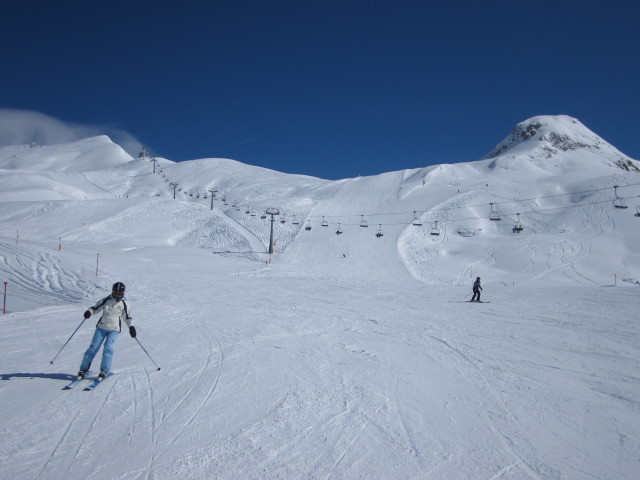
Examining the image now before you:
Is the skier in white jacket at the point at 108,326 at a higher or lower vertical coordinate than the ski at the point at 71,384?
higher

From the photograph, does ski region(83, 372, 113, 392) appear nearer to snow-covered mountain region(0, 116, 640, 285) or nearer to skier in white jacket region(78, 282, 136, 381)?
skier in white jacket region(78, 282, 136, 381)

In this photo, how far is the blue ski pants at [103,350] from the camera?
6.41 metres

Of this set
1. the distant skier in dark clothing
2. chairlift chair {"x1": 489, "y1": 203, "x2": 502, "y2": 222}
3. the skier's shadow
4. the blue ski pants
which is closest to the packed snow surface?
the skier's shadow

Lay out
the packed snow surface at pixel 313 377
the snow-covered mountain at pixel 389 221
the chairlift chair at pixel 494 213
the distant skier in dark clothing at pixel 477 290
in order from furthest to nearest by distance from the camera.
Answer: the chairlift chair at pixel 494 213
the snow-covered mountain at pixel 389 221
the distant skier in dark clothing at pixel 477 290
the packed snow surface at pixel 313 377

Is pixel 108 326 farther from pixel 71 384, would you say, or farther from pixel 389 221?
pixel 389 221

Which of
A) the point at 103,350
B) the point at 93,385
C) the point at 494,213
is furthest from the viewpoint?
the point at 494,213

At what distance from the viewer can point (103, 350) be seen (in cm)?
646

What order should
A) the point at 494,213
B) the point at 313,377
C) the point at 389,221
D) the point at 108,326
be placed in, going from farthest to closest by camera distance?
the point at 389,221, the point at 494,213, the point at 313,377, the point at 108,326

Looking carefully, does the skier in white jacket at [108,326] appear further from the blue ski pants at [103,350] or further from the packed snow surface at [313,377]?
the packed snow surface at [313,377]

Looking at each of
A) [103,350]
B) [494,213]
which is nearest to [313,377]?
[103,350]

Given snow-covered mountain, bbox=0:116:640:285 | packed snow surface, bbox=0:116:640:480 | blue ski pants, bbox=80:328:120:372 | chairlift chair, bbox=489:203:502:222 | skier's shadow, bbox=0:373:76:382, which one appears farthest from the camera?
chairlift chair, bbox=489:203:502:222

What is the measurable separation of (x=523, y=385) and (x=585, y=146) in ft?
544

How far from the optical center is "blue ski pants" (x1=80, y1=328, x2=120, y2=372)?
6.41 meters

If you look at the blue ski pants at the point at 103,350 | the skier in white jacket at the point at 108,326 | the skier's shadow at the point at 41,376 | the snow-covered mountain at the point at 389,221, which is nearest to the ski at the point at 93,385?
the skier in white jacket at the point at 108,326
